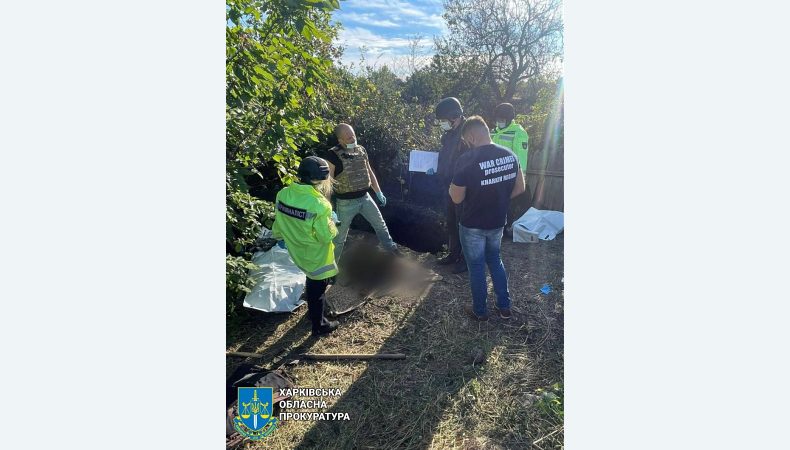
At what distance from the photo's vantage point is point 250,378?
272cm

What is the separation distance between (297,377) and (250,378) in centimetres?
35

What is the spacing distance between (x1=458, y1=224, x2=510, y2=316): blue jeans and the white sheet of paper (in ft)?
5.57

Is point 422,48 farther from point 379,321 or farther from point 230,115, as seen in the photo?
point 379,321

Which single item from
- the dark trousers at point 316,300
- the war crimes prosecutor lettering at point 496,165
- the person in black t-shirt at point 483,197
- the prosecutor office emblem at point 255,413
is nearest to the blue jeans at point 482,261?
the person in black t-shirt at point 483,197

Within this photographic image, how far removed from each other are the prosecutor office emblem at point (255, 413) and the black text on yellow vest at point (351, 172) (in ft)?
7.19

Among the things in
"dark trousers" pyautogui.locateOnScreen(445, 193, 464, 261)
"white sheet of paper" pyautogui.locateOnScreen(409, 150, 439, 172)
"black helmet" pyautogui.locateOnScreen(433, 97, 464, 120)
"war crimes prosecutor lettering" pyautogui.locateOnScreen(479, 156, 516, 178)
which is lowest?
"dark trousers" pyautogui.locateOnScreen(445, 193, 464, 261)

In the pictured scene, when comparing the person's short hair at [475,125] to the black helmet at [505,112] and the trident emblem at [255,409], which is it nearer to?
the black helmet at [505,112]

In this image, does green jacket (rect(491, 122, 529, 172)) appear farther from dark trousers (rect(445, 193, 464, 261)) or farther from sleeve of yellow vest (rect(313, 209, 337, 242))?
sleeve of yellow vest (rect(313, 209, 337, 242))

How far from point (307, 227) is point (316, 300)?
27.5 inches

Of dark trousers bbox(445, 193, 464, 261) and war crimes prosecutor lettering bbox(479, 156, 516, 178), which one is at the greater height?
war crimes prosecutor lettering bbox(479, 156, 516, 178)

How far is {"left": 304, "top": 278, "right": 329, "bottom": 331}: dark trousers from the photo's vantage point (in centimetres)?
338

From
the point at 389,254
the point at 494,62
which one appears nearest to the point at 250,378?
the point at 389,254

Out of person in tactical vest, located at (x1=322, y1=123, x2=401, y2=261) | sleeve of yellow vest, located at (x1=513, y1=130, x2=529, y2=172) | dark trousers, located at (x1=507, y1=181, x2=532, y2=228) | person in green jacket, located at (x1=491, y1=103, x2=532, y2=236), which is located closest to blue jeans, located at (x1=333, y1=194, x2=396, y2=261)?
person in tactical vest, located at (x1=322, y1=123, x2=401, y2=261)

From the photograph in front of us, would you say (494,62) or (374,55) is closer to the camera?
(374,55)
